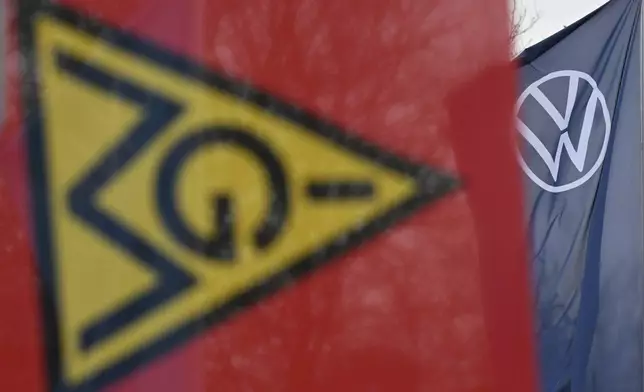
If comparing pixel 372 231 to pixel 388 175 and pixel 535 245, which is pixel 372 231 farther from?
pixel 535 245

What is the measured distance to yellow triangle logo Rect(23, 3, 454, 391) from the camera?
2.92 ft

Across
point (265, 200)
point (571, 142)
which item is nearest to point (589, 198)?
point (571, 142)

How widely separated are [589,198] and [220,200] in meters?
2.47

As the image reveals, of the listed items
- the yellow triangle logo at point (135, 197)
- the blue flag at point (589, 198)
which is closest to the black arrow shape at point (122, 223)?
the yellow triangle logo at point (135, 197)

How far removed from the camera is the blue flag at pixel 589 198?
9.95ft

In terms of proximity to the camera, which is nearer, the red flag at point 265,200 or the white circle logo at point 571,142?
the red flag at point 265,200

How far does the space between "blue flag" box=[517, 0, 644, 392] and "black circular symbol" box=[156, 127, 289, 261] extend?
2220mm

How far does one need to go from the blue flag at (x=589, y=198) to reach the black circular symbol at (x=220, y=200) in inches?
87.4

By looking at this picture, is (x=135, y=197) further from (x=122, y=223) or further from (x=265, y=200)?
(x=265, y=200)

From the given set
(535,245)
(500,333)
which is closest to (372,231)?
(500,333)

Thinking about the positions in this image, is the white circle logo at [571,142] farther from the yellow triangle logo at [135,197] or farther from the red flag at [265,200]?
the yellow triangle logo at [135,197]

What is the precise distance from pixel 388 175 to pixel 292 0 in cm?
22

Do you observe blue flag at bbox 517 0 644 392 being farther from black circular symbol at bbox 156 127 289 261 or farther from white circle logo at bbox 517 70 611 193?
black circular symbol at bbox 156 127 289 261

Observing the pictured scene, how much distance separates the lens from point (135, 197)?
894mm
